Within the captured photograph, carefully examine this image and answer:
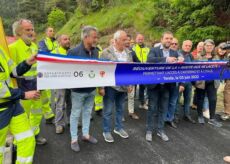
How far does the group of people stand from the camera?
11.0 feet

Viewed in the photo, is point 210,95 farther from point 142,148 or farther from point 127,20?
point 127,20

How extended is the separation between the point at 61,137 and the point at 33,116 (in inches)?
31.1

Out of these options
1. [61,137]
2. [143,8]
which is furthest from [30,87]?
[143,8]

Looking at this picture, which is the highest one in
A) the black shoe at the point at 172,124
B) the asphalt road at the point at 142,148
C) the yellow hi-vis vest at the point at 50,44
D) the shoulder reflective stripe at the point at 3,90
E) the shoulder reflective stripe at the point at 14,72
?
the yellow hi-vis vest at the point at 50,44

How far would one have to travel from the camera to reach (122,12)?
22.3 metres

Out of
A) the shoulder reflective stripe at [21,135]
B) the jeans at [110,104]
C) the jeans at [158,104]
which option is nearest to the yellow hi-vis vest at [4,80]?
the shoulder reflective stripe at [21,135]

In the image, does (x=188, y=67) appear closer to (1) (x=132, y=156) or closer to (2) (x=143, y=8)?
(1) (x=132, y=156)

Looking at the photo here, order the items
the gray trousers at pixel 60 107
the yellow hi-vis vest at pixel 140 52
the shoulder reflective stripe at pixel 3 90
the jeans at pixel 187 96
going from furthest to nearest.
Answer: the yellow hi-vis vest at pixel 140 52 → the jeans at pixel 187 96 → the gray trousers at pixel 60 107 → the shoulder reflective stripe at pixel 3 90

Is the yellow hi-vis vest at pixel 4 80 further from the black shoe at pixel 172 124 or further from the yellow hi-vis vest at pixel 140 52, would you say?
the yellow hi-vis vest at pixel 140 52

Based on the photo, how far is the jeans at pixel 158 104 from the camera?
527 centimetres

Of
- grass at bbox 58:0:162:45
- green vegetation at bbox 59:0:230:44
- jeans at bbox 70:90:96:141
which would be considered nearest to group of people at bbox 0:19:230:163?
jeans at bbox 70:90:96:141

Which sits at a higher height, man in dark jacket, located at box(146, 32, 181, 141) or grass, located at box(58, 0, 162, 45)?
grass, located at box(58, 0, 162, 45)

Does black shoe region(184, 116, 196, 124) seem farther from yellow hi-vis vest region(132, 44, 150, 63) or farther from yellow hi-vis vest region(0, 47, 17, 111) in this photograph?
yellow hi-vis vest region(0, 47, 17, 111)

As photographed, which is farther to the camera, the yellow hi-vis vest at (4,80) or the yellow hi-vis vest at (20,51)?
the yellow hi-vis vest at (20,51)
